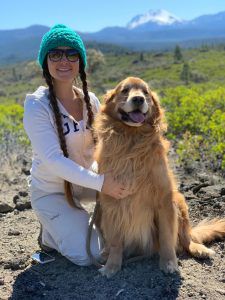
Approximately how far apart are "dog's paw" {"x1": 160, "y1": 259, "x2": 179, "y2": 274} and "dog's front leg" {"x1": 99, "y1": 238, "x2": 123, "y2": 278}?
35cm

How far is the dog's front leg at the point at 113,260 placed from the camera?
3701 mm

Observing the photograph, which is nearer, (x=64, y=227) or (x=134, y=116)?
(x=134, y=116)

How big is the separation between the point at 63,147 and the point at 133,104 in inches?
31.1

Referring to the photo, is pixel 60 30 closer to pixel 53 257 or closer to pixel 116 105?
pixel 116 105

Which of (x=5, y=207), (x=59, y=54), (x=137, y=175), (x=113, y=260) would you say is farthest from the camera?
(x=5, y=207)

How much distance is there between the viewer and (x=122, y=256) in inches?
153

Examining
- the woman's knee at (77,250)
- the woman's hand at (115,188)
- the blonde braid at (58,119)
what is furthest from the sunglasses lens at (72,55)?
the woman's knee at (77,250)

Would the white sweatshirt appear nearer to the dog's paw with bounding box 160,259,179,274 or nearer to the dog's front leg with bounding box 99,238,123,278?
the dog's front leg with bounding box 99,238,123,278

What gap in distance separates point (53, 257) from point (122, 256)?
700 millimetres

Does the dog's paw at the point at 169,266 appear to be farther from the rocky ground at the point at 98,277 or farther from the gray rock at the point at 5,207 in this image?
the gray rock at the point at 5,207

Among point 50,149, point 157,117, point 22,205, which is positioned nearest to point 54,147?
point 50,149

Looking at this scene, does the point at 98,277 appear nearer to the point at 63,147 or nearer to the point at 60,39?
the point at 63,147

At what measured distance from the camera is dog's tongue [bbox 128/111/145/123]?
3521mm

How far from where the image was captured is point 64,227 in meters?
4.11
